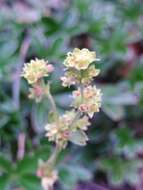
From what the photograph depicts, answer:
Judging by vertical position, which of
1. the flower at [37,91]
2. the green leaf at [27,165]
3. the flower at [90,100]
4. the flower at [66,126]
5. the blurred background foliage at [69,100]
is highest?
the blurred background foliage at [69,100]

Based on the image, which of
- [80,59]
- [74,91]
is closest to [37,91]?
[74,91]

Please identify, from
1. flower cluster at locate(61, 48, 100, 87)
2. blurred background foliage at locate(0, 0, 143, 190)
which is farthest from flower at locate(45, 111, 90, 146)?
blurred background foliage at locate(0, 0, 143, 190)

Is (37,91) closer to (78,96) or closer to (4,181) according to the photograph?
(78,96)

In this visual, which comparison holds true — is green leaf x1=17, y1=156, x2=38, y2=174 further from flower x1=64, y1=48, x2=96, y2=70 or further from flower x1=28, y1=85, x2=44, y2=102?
flower x1=64, y1=48, x2=96, y2=70

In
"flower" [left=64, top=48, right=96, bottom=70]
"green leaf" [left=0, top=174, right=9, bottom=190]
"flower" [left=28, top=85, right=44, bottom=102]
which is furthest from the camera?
"green leaf" [left=0, top=174, right=9, bottom=190]

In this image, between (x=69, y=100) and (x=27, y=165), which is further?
(x=69, y=100)

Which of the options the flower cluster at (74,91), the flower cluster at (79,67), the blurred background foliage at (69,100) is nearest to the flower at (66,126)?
the flower cluster at (74,91)

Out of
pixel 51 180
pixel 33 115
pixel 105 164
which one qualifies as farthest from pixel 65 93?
pixel 51 180

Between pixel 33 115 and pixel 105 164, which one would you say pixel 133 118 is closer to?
pixel 105 164

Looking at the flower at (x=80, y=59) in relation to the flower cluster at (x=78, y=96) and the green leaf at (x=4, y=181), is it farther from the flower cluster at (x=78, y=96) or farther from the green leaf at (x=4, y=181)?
the green leaf at (x=4, y=181)
